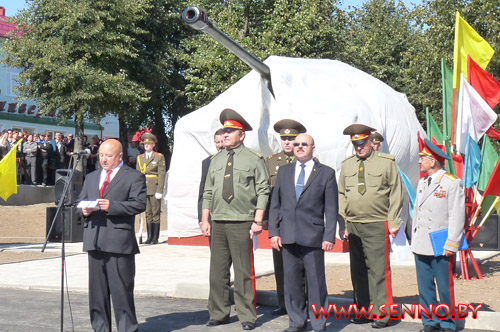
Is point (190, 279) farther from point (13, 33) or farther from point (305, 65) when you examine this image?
point (13, 33)

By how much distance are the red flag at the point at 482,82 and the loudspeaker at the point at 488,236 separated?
1.75 m

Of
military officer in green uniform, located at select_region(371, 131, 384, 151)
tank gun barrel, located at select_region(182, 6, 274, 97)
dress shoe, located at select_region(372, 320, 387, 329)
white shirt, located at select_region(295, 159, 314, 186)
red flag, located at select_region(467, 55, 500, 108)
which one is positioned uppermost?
tank gun barrel, located at select_region(182, 6, 274, 97)

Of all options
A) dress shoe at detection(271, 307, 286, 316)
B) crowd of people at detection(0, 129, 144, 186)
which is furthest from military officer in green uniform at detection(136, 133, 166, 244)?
crowd of people at detection(0, 129, 144, 186)

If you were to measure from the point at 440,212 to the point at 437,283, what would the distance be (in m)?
0.66

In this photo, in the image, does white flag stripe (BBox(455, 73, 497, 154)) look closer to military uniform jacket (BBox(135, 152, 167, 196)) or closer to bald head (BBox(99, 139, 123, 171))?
bald head (BBox(99, 139, 123, 171))

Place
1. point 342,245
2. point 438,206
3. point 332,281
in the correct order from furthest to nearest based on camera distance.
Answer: point 342,245 → point 332,281 → point 438,206

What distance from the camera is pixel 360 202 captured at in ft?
24.4

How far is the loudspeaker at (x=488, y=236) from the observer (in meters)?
11.1

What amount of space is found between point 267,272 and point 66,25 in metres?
23.2

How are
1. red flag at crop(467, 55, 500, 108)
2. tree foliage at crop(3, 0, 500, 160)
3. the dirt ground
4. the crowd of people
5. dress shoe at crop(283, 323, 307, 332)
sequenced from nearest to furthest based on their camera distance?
dress shoe at crop(283, 323, 307, 332) < the dirt ground < red flag at crop(467, 55, 500, 108) < the crowd of people < tree foliage at crop(3, 0, 500, 160)

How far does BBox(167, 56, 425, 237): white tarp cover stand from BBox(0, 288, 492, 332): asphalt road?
5454mm

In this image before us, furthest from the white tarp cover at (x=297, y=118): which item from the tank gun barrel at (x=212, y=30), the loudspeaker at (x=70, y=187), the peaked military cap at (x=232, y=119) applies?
the peaked military cap at (x=232, y=119)

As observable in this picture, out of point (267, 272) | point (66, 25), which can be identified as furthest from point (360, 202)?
point (66, 25)

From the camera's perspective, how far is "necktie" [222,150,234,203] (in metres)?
7.43
